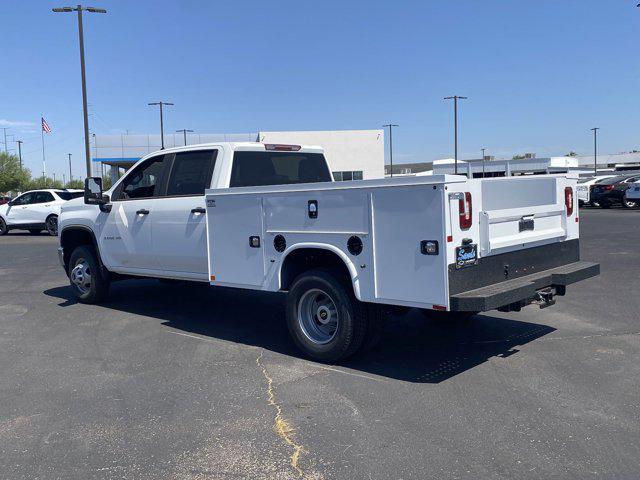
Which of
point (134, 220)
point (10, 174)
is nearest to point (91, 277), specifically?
point (134, 220)

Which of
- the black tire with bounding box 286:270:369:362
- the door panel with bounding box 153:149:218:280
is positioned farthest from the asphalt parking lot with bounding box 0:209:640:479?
the door panel with bounding box 153:149:218:280

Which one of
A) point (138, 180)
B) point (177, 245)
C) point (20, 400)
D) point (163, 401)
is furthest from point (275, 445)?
point (138, 180)

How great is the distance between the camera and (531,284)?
18.0ft

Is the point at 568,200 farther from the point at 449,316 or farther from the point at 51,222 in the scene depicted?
the point at 51,222

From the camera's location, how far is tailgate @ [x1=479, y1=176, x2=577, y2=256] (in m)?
5.38

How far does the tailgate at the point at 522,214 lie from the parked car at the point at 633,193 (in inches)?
1072

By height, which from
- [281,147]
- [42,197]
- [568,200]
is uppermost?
[281,147]

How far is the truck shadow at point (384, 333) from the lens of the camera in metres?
5.94

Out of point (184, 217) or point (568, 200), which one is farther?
point (184, 217)

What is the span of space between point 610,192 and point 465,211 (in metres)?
30.9

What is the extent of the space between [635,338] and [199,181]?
517cm

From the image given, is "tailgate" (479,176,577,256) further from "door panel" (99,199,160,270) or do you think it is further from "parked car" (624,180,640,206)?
"parked car" (624,180,640,206)

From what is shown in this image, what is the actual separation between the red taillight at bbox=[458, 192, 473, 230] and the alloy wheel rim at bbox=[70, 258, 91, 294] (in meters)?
6.02

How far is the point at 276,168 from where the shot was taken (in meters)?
7.93
